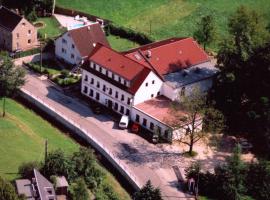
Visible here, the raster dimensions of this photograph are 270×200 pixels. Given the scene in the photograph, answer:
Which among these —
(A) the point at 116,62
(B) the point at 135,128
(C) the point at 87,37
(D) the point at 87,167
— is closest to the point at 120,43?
(C) the point at 87,37

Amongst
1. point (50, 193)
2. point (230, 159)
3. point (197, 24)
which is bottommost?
point (50, 193)

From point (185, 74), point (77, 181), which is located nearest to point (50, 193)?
point (77, 181)

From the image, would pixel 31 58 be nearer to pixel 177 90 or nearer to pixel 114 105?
pixel 114 105

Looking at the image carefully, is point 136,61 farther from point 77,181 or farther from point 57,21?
point 57,21

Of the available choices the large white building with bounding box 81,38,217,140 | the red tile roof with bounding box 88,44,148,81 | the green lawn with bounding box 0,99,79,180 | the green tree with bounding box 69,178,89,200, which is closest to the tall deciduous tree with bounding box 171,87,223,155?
the large white building with bounding box 81,38,217,140

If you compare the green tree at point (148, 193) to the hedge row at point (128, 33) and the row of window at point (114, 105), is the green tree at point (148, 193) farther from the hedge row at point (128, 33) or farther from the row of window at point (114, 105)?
the hedge row at point (128, 33)

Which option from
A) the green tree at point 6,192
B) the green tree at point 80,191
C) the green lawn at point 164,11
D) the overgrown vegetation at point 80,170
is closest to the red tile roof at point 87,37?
the green lawn at point 164,11

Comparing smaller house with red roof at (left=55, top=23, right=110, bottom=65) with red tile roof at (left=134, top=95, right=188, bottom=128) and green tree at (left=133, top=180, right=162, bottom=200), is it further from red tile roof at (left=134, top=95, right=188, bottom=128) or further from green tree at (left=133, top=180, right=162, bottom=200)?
green tree at (left=133, top=180, right=162, bottom=200)
